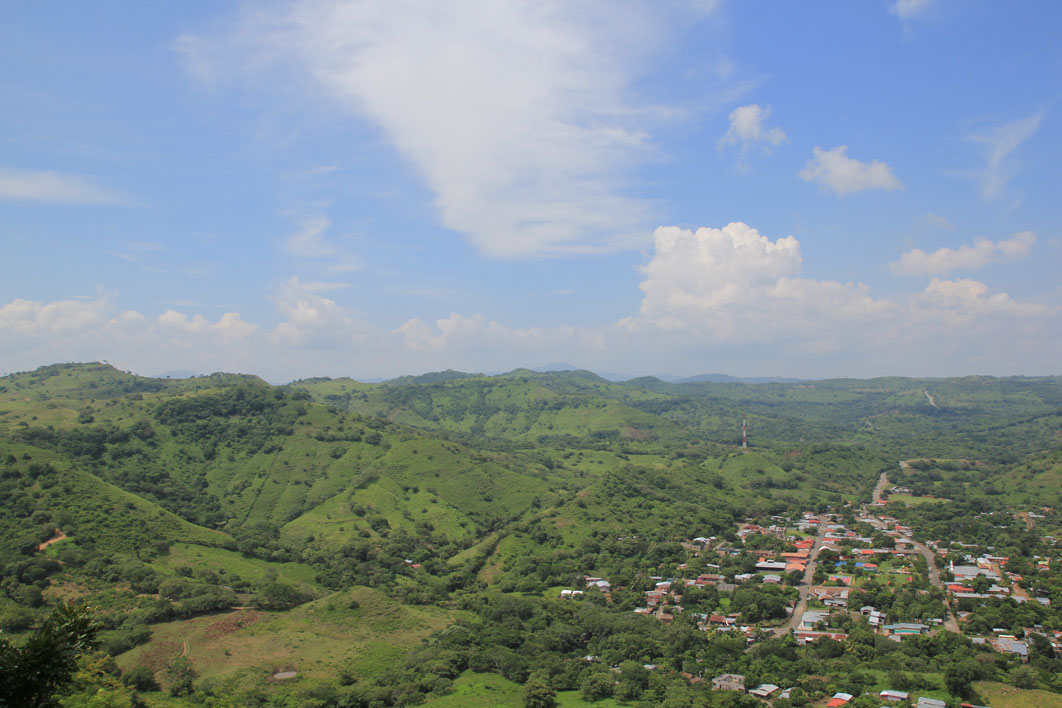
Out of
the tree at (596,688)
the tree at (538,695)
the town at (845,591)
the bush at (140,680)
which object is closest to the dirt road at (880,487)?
the town at (845,591)

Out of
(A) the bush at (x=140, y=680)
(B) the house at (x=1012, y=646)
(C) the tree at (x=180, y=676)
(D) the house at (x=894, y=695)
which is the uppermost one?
(A) the bush at (x=140, y=680)

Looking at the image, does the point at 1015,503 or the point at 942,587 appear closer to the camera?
the point at 942,587

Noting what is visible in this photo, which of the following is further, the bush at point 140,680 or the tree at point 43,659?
the bush at point 140,680

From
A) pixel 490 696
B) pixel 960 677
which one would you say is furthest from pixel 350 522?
pixel 960 677

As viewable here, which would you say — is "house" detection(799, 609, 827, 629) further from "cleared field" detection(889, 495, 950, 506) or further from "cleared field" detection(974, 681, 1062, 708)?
"cleared field" detection(889, 495, 950, 506)

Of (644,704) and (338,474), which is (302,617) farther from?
(338,474)

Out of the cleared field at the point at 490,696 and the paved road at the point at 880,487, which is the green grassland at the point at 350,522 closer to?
the cleared field at the point at 490,696

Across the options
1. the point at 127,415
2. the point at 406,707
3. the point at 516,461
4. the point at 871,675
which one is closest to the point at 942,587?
the point at 871,675
